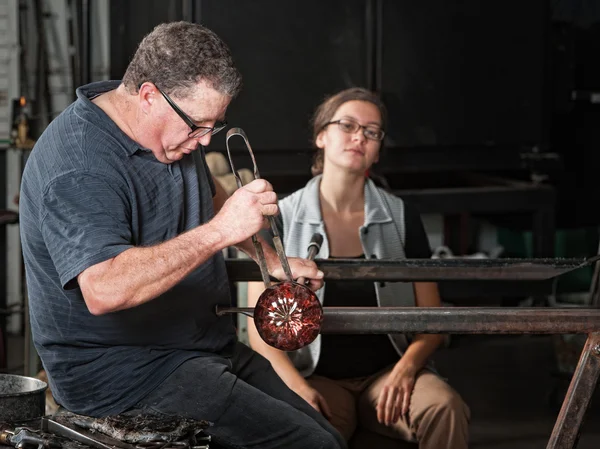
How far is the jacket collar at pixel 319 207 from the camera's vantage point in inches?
133

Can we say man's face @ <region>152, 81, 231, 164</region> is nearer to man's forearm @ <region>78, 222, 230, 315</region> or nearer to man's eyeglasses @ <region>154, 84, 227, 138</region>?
man's eyeglasses @ <region>154, 84, 227, 138</region>

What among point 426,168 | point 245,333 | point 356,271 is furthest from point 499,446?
point 426,168

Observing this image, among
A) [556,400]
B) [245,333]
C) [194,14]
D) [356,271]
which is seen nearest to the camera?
[356,271]

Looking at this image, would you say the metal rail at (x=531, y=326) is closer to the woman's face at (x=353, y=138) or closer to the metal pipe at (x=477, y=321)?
the metal pipe at (x=477, y=321)

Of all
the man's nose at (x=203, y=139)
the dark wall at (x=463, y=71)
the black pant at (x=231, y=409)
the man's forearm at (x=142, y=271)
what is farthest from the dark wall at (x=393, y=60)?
the man's forearm at (x=142, y=271)

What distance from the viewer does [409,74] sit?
645cm

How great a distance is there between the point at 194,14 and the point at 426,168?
1.80 metres

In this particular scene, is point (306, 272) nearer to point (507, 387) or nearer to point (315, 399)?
point (315, 399)

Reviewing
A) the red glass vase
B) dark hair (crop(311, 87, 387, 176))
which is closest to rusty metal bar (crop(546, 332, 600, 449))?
the red glass vase

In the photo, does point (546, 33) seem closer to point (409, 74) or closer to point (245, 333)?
point (409, 74)

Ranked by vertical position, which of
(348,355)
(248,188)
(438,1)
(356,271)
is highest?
(438,1)

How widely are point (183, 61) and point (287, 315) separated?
623 mm

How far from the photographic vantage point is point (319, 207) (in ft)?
11.2

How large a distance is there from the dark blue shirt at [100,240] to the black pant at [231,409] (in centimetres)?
4
